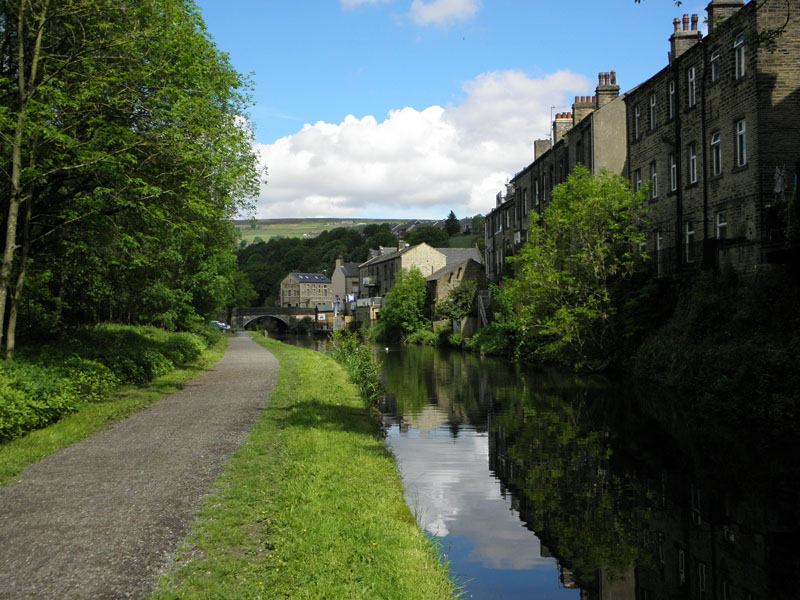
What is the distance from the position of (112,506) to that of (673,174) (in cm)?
2548

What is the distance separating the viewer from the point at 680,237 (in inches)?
1041

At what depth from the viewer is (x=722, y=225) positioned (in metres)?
23.7

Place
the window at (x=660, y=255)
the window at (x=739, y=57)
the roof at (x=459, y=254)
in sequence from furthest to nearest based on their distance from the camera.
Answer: the roof at (x=459, y=254) < the window at (x=660, y=255) < the window at (x=739, y=57)

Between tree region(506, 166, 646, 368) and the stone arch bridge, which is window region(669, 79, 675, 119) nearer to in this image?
tree region(506, 166, 646, 368)

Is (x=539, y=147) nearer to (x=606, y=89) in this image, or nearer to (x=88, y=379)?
(x=606, y=89)

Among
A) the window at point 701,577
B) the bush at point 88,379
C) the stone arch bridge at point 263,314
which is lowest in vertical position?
the window at point 701,577

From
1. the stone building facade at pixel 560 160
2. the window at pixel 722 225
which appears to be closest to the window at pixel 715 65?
the window at pixel 722 225

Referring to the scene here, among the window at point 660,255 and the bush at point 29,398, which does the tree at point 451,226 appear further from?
the bush at point 29,398

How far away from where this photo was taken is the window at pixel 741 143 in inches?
871

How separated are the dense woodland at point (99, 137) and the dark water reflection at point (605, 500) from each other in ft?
26.7

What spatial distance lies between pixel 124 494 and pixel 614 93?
32838 millimetres

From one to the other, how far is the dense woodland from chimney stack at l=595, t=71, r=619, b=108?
71.4 feet

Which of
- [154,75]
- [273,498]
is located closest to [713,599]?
[273,498]

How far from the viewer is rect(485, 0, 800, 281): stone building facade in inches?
826
